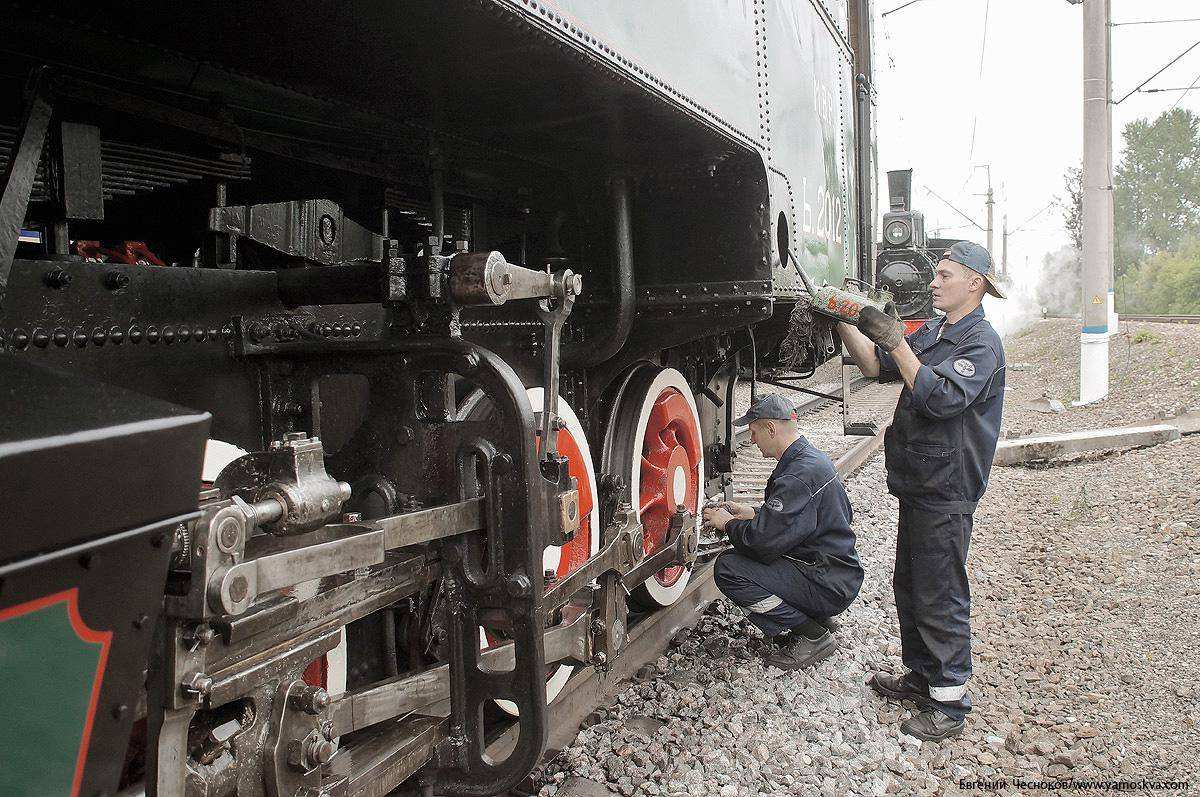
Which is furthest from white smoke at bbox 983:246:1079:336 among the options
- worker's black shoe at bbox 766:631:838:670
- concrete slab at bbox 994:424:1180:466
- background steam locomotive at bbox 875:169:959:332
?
worker's black shoe at bbox 766:631:838:670

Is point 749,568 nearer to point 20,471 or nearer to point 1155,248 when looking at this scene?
point 20,471

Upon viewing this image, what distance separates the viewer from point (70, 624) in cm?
93

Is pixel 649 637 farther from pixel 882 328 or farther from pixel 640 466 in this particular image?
pixel 882 328

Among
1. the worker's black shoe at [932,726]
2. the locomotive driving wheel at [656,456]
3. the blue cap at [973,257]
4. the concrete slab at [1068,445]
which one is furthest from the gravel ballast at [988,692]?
the concrete slab at [1068,445]

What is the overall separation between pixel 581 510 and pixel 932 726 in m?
1.56

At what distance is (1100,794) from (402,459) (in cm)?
255

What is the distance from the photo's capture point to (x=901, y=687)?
3.46 metres

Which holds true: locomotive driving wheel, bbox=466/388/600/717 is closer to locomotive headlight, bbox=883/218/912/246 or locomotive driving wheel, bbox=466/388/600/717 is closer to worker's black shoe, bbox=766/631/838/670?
worker's black shoe, bbox=766/631/838/670

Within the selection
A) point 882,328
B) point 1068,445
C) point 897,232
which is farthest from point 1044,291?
point 882,328

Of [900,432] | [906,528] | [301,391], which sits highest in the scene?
[301,391]

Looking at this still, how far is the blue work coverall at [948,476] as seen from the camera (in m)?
3.24

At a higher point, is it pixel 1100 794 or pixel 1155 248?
pixel 1155 248

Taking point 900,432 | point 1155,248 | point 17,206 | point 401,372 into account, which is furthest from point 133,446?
point 1155,248

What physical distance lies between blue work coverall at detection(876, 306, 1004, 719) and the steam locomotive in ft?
2.54
